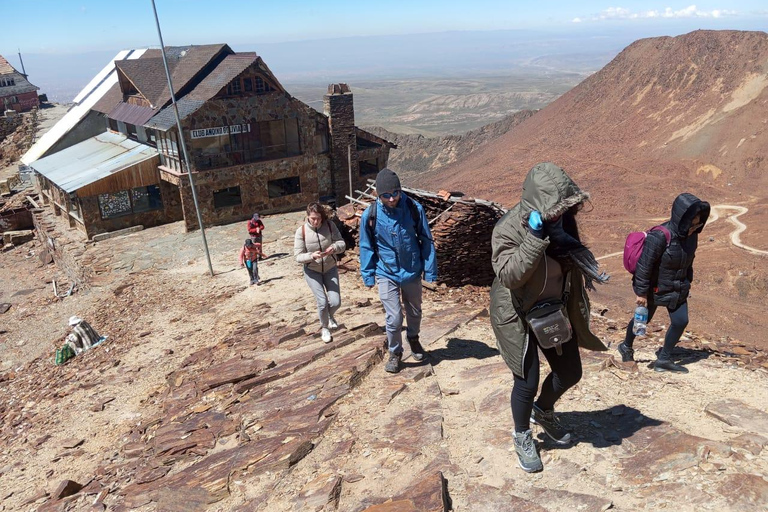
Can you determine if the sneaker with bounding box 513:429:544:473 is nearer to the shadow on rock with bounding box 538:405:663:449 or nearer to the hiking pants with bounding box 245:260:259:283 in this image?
the shadow on rock with bounding box 538:405:663:449

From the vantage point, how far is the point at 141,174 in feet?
74.0

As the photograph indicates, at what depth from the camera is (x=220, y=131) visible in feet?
72.5

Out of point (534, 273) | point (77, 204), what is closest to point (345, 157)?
point (77, 204)

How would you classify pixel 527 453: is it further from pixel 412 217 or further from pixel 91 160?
pixel 91 160

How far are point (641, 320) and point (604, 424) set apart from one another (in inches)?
64.8

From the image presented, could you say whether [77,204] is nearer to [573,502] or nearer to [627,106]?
[573,502]

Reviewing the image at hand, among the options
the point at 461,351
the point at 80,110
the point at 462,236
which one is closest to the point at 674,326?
the point at 461,351

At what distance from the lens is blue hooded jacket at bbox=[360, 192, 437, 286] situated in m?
5.88

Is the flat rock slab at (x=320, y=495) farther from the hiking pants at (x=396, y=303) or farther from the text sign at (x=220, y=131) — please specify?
the text sign at (x=220, y=131)

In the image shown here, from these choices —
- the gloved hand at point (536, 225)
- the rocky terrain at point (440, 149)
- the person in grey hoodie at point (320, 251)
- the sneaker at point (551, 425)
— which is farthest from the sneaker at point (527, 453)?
the rocky terrain at point (440, 149)

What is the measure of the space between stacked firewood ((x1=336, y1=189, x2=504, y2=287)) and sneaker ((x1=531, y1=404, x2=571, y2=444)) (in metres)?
7.73

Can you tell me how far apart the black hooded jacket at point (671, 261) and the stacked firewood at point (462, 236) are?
6.31 metres

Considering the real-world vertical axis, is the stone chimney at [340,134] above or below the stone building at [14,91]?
below

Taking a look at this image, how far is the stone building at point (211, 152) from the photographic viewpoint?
21828 mm
